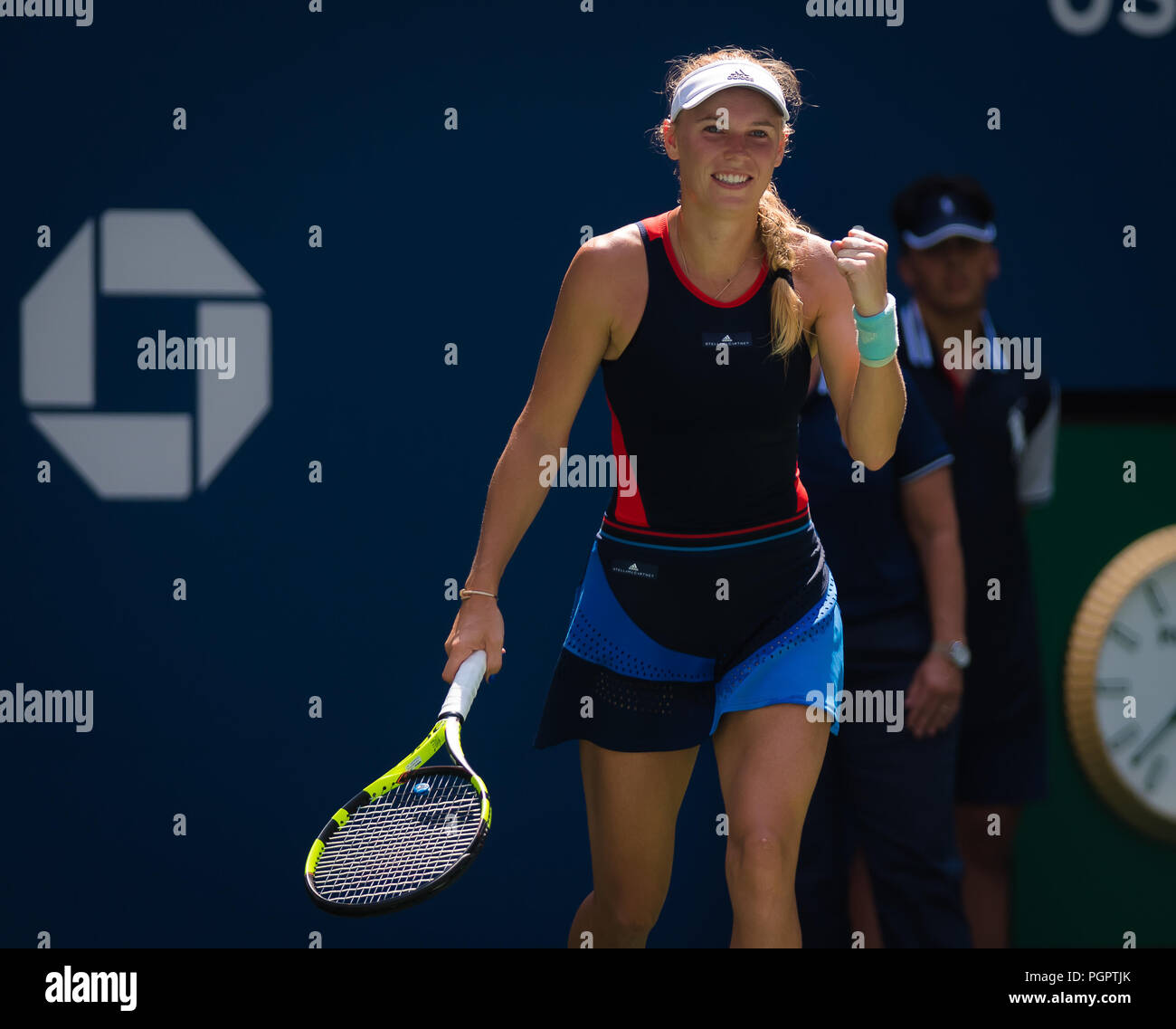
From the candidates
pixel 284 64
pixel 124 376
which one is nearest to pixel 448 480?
pixel 124 376

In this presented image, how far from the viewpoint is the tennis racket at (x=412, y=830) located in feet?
8.42

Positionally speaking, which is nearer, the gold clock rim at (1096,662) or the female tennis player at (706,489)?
the female tennis player at (706,489)

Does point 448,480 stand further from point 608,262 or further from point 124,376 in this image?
point 608,262

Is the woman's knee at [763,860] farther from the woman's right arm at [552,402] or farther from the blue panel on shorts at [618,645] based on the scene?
the woman's right arm at [552,402]

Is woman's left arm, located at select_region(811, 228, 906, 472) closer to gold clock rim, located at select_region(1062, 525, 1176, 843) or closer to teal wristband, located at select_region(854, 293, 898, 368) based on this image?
teal wristband, located at select_region(854, 293, 898, 368)

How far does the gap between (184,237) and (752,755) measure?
7.56 feet

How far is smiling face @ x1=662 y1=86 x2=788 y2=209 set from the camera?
2.88 meters

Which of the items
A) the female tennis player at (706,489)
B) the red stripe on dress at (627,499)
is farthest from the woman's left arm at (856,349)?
the red stripe on dress at (627,499)

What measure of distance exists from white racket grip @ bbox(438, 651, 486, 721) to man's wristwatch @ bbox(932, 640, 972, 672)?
156 centimetres

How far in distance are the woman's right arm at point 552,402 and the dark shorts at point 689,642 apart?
23cm

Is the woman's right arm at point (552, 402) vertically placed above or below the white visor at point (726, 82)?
below

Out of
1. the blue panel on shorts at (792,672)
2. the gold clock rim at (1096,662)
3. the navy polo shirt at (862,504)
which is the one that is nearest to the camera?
the blue panel on shorts at (792,672)

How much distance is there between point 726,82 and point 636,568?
982 millimetres
